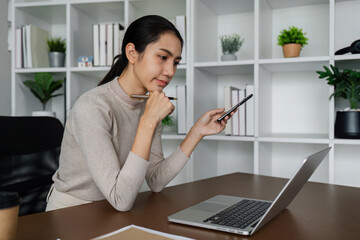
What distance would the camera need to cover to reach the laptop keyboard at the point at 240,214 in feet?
2.20

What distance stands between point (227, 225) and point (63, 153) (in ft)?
2.24

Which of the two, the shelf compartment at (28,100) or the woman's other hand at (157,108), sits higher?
the shelf compartment at (28,100)

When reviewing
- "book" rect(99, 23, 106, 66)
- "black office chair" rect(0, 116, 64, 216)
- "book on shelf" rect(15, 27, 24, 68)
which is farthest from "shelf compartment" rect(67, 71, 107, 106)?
"black office chair" rect(0, 116, 64, 216)

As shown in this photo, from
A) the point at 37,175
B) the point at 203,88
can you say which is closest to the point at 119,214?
the point at 37,175

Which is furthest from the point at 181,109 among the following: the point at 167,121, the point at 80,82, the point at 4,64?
the point at 4,64

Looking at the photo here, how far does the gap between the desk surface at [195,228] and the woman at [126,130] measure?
7 centimetres

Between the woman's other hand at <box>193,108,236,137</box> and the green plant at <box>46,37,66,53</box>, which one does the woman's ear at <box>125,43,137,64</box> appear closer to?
the woman's other hand at <box>193,108,236,137</box>

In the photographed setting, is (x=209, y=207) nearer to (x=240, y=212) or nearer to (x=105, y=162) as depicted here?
(x=240, y=212)

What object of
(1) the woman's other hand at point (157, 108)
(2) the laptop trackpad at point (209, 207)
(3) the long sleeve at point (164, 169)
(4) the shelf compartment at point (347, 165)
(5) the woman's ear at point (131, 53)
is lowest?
(4) the shelf compartment at point (347, 165)

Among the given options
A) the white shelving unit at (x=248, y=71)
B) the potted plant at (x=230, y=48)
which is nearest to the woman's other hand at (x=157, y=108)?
the white shelving unit at (x=248, y=71)

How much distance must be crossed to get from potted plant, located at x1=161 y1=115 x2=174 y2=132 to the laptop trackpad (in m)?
1.34

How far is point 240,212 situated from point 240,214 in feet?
0.05

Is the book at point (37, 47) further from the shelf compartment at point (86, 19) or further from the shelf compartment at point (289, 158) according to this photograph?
the shelf compartment at point (289, 158)

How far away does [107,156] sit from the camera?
2.96 ft
